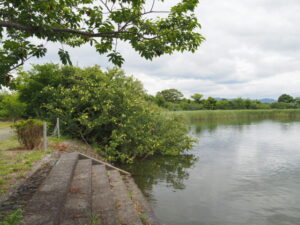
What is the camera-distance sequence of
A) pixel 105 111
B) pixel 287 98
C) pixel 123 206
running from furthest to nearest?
1. pixel 287 98
2. pixel 105 111
3. pixel 123 206

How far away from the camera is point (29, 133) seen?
964 centimetres

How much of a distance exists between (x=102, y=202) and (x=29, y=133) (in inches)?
245

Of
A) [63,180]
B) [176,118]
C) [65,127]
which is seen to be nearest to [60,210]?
[63,180]

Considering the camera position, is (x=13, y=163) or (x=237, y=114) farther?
(x=237, y=114)

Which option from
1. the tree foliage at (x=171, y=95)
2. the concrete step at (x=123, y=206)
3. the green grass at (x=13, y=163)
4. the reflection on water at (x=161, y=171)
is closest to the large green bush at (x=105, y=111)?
the reflection on water at (x=161, y=171)

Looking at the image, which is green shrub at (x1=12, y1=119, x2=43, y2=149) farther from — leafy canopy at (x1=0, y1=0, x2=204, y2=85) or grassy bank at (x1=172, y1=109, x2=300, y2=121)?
grassy bank at (x1=172, y1=109, x2=300, y2=121)

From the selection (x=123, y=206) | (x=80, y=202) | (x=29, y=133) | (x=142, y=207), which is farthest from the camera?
(x=29, y=133)

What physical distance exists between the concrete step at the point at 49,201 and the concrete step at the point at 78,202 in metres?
0.23

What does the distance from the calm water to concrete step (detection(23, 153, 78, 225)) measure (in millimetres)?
3190

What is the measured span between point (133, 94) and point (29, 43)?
994cm

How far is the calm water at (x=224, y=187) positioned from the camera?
6809 mm

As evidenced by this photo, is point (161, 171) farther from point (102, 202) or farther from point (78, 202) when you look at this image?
point (78, 202)

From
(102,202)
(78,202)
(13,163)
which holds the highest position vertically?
(13,163)

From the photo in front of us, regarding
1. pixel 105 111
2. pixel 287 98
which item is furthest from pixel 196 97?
pixel 105 111
